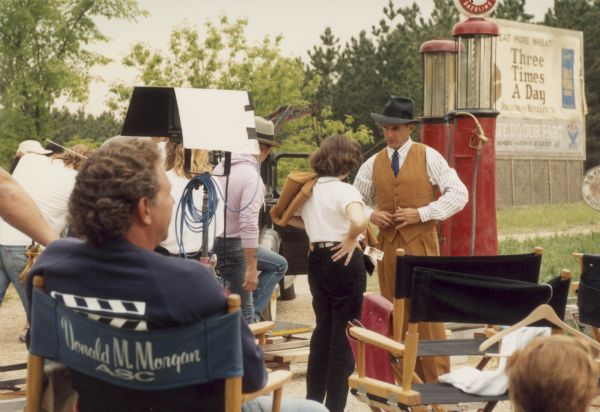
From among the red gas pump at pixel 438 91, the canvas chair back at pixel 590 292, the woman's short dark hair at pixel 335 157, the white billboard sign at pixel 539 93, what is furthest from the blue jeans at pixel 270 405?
the white billboard sign at pixel 539 93

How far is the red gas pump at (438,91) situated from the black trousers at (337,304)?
3.86 metres

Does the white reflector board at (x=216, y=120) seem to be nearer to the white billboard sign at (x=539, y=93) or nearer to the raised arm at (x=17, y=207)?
the raised arm at (x=17, y=207)

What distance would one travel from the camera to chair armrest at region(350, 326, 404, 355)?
5373 millimetres

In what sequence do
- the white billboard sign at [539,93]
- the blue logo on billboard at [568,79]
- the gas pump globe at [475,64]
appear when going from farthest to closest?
the blue logo on billboard at [568,79] < the white billboard sign at [539,93] < the gas pump globe at [475,64]

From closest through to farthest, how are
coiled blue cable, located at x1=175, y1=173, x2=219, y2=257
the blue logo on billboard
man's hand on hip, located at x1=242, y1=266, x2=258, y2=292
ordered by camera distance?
coiled blue cable, located at x1=175, y1=173, x2=219, y2=257
man's hand on hip, located at x1=242, y1=266, x2=258, y2=292
the blue logo on billboard

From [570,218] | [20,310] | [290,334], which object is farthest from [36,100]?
[290,334]

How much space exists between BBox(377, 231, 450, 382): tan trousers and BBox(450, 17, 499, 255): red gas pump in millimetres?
2230

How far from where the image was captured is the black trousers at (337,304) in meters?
6.55

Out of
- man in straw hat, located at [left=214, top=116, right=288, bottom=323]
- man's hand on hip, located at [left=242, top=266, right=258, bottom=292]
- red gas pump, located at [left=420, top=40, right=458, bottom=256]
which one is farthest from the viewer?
red gas pump, located at [left=420, top=40, right=458, bottom=256]

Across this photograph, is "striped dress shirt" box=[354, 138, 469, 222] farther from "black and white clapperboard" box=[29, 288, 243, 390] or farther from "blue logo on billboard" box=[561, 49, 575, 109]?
"blue logo on billboard" box=[561, 49, 575, 109]

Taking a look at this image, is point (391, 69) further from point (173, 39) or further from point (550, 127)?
point (173, 39)

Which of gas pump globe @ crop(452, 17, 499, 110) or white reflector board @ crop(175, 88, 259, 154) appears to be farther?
gas pump globe @ crop(452, 17, 499, 110)

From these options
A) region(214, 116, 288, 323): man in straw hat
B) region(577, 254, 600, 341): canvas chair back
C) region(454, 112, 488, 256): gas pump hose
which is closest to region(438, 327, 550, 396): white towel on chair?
region(577, 254, 600, 341): canvas chair back

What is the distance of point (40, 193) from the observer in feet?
27.4
